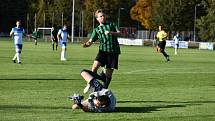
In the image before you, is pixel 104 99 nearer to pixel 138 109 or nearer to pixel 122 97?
pixel 138 109

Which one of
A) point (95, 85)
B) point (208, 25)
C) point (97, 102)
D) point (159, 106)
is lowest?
point (159, 106)

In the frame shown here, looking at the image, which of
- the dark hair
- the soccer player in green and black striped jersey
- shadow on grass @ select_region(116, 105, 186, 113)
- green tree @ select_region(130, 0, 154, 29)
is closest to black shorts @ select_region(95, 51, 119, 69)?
the soccer player in green and black striped jersey

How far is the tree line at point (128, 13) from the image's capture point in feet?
335

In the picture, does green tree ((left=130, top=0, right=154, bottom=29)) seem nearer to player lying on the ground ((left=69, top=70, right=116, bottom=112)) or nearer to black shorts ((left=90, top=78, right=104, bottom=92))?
black shorts ((left=90, top=78, right=104, bottom=92))

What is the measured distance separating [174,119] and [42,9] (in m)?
114

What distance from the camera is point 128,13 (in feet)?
429

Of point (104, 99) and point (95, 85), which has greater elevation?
point (95, 85)

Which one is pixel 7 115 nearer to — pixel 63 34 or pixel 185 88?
pixel 185 88

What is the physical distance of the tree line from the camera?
102188 mm

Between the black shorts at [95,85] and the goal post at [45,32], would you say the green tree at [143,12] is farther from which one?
the black shorts at [95,85]

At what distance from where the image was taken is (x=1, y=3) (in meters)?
129

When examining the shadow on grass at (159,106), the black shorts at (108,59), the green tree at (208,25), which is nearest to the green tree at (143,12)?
the green tree at (208,25)

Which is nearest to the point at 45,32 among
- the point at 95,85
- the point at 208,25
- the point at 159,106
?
the point at 208,25

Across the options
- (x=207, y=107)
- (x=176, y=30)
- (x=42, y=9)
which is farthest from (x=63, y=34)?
(x=42, y=9)
